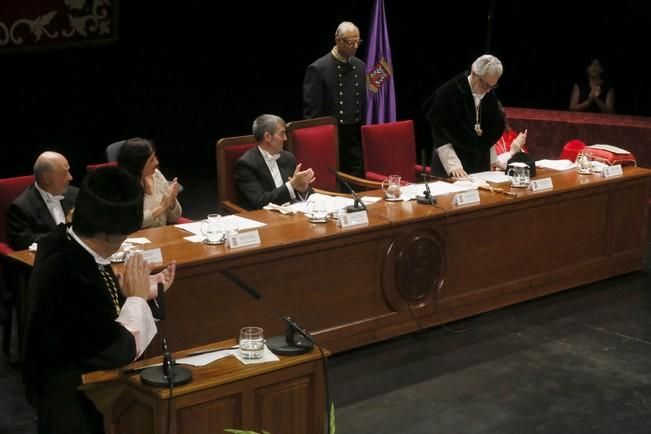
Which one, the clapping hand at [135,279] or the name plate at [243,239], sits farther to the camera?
the name plate at [243,239]

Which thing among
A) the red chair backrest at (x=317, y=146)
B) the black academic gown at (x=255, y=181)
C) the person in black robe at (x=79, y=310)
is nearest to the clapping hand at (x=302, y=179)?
the black academic gown at (x=255, y=181)

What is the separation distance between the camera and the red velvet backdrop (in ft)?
24.8

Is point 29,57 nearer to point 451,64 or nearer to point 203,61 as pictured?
point 203,61

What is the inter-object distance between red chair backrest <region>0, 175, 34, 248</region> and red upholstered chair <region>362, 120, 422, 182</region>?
7.39ft

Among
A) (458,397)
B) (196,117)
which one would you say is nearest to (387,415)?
(458,397)

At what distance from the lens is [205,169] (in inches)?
377

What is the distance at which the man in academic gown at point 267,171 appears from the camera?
5.98m

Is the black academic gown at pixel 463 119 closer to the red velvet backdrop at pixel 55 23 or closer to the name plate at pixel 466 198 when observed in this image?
the name plate at pixel 466 198

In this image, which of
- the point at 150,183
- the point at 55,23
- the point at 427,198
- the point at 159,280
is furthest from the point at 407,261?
the point at 55,23

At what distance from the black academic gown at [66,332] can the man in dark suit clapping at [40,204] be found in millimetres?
2027

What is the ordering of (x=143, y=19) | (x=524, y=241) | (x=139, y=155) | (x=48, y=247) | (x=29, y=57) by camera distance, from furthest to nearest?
(x=143, y=19), (x=29, y=57), (x=524, y=241), (x=139, y=155), (x=48, y=247)

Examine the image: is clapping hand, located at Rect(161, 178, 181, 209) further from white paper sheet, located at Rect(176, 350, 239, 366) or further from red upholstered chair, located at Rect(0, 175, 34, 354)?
white paper sheet, located at Rect(176, 350, 239, 366)

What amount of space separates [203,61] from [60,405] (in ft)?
19.7

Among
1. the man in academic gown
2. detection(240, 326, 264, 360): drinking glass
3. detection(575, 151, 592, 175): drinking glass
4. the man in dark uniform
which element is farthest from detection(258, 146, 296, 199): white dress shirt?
detection(240, 326, 264, 360): drinking glass
